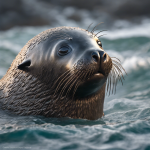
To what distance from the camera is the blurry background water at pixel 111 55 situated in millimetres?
3580

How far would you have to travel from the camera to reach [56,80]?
4465 mm

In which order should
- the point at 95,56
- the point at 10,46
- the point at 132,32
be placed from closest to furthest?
the point at 95,56 < the point at 10,46 < the point at 132,32

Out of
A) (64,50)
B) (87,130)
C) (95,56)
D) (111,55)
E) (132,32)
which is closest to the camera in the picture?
(87,130)

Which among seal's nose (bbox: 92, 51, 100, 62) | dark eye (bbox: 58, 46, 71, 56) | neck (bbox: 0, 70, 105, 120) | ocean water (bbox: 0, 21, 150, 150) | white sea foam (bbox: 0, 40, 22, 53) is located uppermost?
white sea foam (bbox: 0, 40, 22, 53)

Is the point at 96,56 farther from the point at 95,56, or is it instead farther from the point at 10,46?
the point at 10,46

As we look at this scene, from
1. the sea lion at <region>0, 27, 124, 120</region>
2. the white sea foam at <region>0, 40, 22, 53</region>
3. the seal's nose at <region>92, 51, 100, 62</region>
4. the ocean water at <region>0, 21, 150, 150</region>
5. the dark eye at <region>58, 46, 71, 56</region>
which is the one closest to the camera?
the ocean water at <region>0, 21, 150, 150</region>

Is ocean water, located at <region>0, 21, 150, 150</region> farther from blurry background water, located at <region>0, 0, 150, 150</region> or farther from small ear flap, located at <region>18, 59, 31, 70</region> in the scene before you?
small ear flap, located at <region>18, 59, 31, 70</region>

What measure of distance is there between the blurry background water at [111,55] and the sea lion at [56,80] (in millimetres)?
208

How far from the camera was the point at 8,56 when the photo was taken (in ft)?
44.2

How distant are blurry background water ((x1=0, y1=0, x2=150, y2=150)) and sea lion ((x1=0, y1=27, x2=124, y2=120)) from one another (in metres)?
0.21

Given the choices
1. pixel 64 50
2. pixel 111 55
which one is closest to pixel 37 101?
pixel 64 50

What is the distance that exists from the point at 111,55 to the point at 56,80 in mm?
8645

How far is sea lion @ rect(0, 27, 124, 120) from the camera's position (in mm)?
4285

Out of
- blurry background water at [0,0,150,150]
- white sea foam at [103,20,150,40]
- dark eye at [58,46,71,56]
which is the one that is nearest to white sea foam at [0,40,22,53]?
blurry background water at [0,0,150,150]
